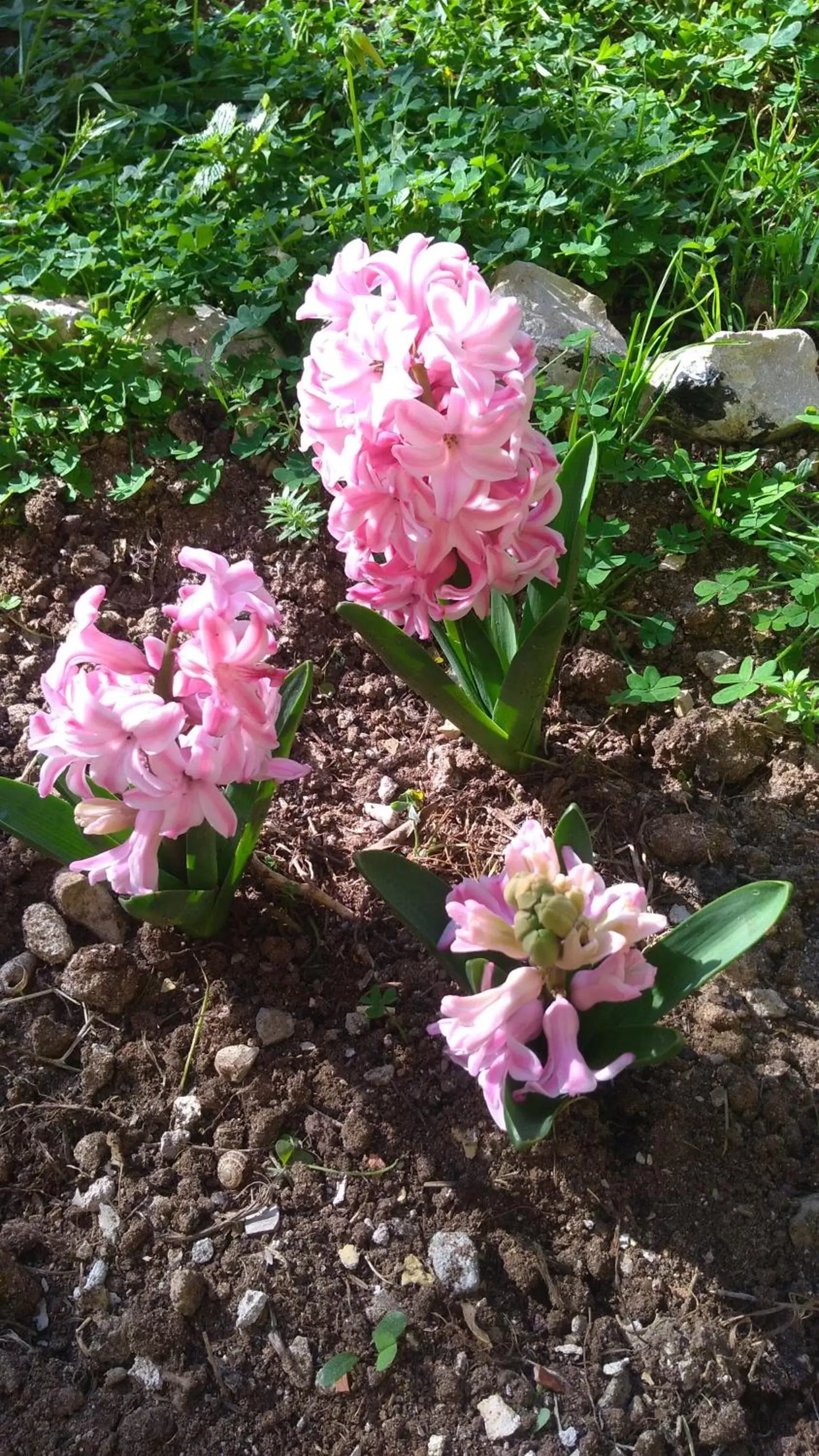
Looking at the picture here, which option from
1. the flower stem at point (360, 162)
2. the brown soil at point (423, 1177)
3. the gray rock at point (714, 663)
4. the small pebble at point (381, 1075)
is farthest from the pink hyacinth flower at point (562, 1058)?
the flower stem at point (360, 162)

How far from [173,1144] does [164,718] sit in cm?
70

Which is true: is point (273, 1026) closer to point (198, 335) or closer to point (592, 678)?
point (592, 678)

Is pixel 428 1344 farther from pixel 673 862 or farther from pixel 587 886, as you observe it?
pixel 673 862

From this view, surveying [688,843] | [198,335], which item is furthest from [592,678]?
[198,335]

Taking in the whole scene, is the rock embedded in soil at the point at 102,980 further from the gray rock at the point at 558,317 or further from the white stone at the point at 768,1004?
the gray rock at the point at 558,317

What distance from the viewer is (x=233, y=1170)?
1.64 meters

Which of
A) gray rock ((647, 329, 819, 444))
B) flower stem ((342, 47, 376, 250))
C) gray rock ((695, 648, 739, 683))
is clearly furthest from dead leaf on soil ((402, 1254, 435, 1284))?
flower stem ((342, 47, 376, 250))

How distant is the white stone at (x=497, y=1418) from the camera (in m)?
1.42

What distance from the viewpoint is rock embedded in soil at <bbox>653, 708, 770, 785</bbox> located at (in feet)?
6.54

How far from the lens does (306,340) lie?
8.36ft

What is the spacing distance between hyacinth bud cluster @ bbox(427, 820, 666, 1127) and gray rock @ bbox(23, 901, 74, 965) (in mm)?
770

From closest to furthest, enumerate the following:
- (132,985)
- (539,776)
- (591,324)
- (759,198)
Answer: (132,985), (539,776), (591,324), (759,198)

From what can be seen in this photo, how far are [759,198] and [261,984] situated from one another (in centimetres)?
221

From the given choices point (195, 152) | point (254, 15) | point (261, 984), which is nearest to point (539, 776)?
point (261, 984)
